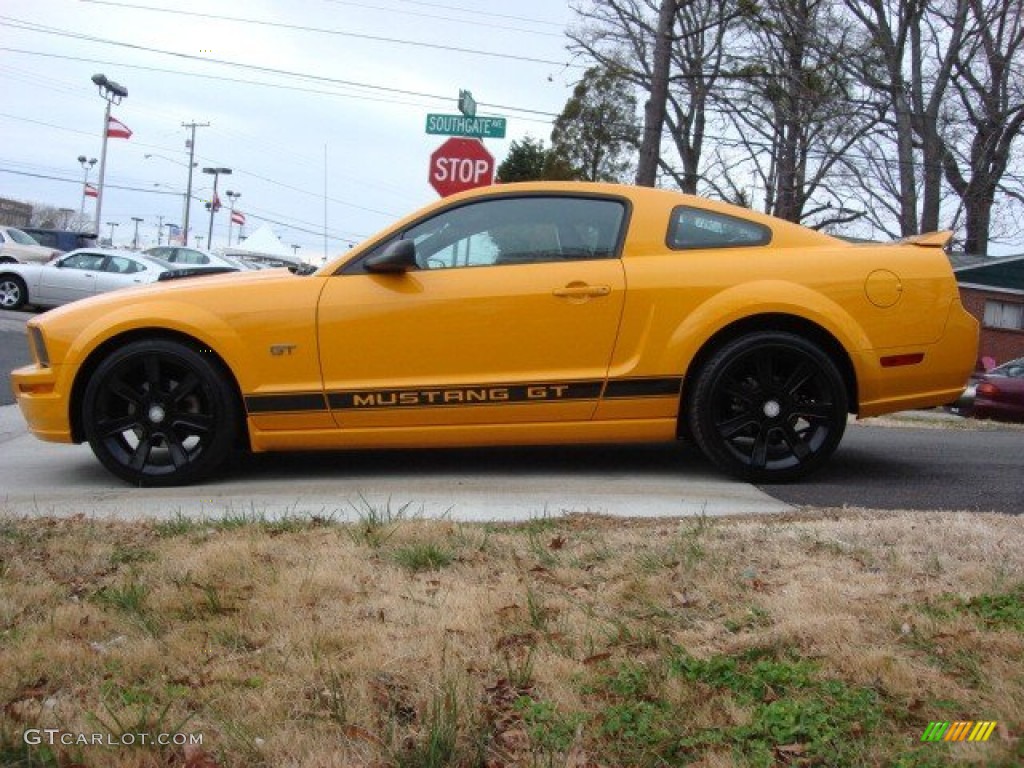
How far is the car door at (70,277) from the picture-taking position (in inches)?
791

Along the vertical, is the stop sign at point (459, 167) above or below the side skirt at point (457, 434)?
above

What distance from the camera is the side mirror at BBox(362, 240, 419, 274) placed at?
488cm

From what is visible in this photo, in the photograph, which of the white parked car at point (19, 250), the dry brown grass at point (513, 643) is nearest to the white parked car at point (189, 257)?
the white parked car at point (19, 250)

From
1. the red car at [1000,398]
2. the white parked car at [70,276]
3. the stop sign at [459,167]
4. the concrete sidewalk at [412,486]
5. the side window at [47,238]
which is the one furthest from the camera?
the side window at [47,238]

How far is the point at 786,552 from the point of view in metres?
3.46

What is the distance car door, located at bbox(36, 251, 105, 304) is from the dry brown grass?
58.4 feet

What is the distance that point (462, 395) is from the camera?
493cm

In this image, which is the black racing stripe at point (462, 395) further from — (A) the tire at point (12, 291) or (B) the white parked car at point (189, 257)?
(B) the white parked car at point (189, 257)

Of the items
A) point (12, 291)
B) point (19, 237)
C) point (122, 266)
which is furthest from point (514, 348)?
point (19, 237)

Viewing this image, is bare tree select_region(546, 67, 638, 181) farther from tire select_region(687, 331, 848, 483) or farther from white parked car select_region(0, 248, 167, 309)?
tire select_region(687, 331, 848, 483)

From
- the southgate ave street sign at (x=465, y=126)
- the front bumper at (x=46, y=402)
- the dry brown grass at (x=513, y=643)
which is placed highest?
the southgate ave street sign at (x=465, y=126)

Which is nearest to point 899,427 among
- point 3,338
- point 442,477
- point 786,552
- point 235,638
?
point 442,477

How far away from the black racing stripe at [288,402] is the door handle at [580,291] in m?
1.28

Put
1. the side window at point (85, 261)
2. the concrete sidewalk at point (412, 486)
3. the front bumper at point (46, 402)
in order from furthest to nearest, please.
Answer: the side window at point (85, 261)
the front bumper at point (46, 402)
the concrete sidewalk at point (412, 486)
